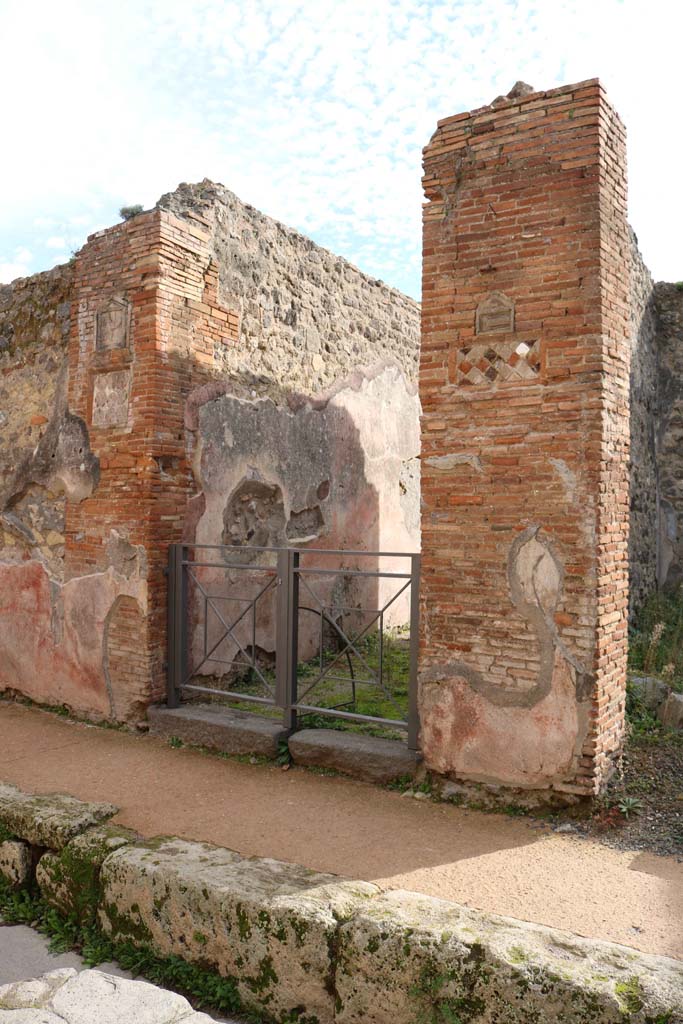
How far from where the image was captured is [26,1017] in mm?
2197

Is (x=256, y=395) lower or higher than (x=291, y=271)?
lower

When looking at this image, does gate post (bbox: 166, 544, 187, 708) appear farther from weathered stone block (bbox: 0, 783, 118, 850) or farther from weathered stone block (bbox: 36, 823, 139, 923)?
weathered stone block (bbox: 36, 823, 139, 923)

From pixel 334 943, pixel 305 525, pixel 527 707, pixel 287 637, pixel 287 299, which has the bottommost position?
pixel 334 943

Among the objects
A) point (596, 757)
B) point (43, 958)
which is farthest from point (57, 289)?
point (596, 757)

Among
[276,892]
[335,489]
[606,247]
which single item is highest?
[606,247]

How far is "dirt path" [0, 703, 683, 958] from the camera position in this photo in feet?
10.3

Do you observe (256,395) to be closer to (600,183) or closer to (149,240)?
(149,240)

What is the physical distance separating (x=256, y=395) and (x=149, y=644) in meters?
2.24

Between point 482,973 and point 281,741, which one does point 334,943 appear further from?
point 281,741

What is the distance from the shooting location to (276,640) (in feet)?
20.5

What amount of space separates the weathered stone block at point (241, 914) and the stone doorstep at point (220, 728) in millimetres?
1446

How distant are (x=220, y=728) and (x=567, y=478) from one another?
283 centimetres

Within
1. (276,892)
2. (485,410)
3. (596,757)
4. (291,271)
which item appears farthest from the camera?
(291,271)

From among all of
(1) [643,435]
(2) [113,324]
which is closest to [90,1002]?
(2) [113,324]
